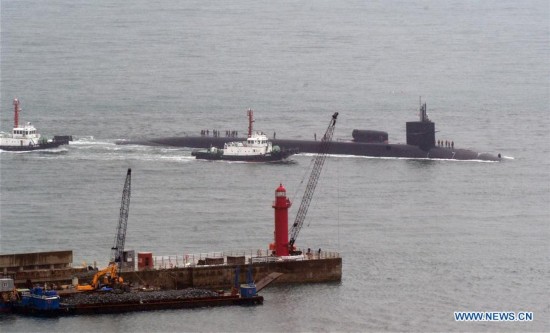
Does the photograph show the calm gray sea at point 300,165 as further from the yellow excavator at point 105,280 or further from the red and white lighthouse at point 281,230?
the yellow excavator at point 105,280

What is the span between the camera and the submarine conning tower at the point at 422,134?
110938 mm

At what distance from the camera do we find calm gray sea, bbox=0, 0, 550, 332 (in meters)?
69.5

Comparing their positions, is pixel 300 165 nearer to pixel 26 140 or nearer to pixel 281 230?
pixel 26 140

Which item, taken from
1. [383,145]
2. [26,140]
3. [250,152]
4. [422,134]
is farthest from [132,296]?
[422,134]

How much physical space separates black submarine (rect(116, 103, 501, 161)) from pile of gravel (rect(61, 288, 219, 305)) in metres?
43.5

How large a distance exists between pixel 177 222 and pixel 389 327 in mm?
19693

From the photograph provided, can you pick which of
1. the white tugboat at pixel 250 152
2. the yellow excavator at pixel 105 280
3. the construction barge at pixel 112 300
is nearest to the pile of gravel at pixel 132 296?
the construction barge at pixel 112 300

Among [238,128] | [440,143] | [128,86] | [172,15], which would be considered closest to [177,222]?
[440,143]

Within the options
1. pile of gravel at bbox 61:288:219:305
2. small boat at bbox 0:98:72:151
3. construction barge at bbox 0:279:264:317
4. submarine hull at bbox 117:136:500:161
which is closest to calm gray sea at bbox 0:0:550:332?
construction barge at bbox 0:279:264:317

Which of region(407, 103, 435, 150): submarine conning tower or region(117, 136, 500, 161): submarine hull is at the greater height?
region(407, 103, 435, 150): submarine conning tower

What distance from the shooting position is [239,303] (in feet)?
219

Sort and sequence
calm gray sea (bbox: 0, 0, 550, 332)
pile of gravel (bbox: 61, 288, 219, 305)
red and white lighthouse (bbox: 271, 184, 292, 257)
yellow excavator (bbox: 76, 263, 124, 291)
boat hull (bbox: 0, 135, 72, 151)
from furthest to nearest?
1. boat hull (bbox: 0, 135, 72, 151)
2. red and white lighthouse (bbox: 271, 184, 292, 257)
3. calm gray sea (bbox: 0, 0, 550, 332)
4. yellow excavator (bbox: 76, 263, 124, 291)
5. pile of gravel (bbox: 61, 288, 219, 305)

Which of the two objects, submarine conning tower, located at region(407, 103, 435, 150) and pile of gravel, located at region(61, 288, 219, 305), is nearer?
pile of gravel, located at region(61, 288, 219, 305)

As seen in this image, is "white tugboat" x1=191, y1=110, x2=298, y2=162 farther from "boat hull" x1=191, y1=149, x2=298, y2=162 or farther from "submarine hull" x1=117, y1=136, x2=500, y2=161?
"submarine hull" x1=117, y1=136, x2=500, y2=161
